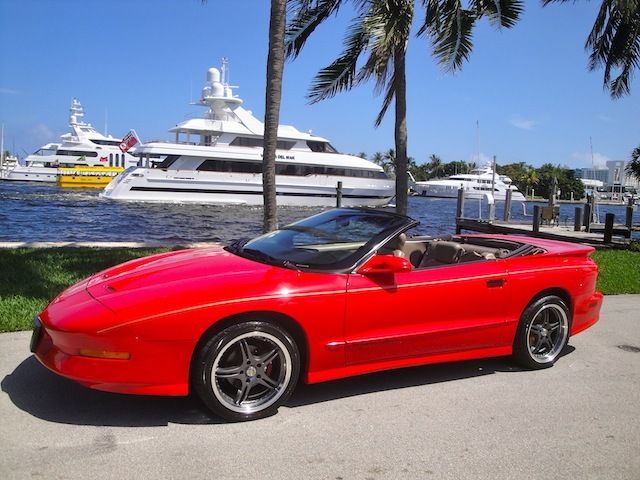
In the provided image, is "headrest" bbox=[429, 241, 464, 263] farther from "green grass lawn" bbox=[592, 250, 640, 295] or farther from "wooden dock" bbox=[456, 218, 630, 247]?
"wooden dock" bbox=[456, 218, 630, 247]

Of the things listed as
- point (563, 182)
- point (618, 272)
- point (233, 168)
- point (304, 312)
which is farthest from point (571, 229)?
point (563, 182)

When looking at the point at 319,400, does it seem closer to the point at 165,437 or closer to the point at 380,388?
the point at 380,388

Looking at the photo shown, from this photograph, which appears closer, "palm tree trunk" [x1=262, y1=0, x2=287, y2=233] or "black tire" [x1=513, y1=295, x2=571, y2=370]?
"black tire" [x1=513, y1=295, x2=571, y2=370]

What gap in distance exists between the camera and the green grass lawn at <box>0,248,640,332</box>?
5730 mm

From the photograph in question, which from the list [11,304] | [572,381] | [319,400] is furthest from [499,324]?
Answer: [11,304]

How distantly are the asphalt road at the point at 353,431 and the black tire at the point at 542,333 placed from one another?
0.65ft

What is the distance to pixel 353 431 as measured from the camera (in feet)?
11.3

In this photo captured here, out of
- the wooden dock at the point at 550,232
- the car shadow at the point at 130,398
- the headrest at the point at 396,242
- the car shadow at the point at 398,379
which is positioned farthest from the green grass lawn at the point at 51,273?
the wooden dock at the point at 550,232

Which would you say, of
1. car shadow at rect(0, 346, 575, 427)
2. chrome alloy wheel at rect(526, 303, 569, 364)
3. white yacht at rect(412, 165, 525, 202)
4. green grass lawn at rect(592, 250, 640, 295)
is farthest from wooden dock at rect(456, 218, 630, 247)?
white yacht at rect(412, 165, 525, 202)

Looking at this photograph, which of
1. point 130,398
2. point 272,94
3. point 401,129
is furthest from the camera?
point 401,129

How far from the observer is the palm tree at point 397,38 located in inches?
383

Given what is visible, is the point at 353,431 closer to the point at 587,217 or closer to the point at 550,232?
the point at 550,232

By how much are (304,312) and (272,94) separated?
550cm

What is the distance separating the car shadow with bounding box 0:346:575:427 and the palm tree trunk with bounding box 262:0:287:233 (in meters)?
4.56
